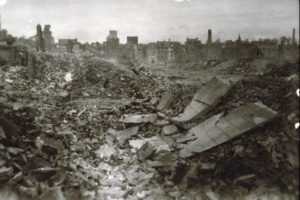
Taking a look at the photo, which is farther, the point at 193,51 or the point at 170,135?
the point at 193,51

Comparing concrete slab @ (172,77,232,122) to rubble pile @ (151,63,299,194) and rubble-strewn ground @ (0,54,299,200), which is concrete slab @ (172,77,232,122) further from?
rubble pile @ (151,63,299,194)

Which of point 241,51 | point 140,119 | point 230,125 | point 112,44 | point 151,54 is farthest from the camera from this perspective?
point 151,54

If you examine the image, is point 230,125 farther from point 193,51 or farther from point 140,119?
point 193,51

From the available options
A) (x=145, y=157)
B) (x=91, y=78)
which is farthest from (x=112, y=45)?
(x=145, y=157)

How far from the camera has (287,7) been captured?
501 centimetres

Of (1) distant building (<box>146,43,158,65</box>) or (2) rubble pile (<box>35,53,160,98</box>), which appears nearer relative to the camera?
(2) rubble pile (<box>35,53,160,98</box>)

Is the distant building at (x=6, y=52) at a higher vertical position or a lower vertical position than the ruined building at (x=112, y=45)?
lower

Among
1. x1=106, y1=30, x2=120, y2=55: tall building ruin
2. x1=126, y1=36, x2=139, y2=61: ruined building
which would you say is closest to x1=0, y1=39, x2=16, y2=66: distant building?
x1=106, y1=30, x2=120, y2=55: tall building ruin

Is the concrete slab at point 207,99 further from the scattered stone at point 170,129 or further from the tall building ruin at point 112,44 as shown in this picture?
the tall building ruin at point 112,44

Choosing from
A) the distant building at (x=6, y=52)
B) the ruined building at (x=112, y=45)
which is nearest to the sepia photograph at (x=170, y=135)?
the distant building at (x=6, y=52)

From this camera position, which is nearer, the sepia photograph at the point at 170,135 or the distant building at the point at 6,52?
the sepia photograph at the point at 170,135

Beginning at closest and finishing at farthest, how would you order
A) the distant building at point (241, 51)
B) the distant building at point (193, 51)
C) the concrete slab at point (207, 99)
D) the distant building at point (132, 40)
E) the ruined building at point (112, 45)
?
1. the concrete slab at point (207, 99)
2. the distant building at point (241, 51)
3. the distant building at point (193, 51)
4. the ruined building at point (112, 45)
5. the distant building at point (132, 40)

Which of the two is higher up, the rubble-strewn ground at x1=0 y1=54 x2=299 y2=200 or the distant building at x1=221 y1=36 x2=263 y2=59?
the distant building at x1=221 y1=36 x2=263 y2=59

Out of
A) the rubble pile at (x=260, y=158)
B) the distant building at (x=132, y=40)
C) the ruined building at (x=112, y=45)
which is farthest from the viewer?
the distant building at (x=132, y=40)
